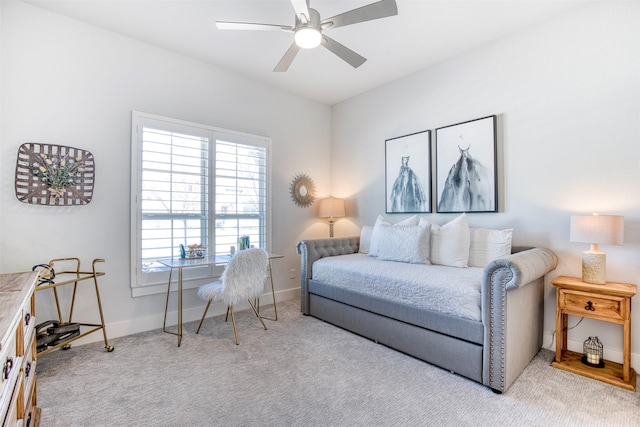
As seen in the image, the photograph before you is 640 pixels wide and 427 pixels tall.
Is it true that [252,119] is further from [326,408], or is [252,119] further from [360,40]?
[326,408]

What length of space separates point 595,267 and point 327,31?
297 centimetres

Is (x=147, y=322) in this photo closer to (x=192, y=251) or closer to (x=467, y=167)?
(x=192, y=251)

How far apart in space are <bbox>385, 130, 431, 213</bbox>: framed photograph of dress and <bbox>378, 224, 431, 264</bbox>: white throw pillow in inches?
22.9

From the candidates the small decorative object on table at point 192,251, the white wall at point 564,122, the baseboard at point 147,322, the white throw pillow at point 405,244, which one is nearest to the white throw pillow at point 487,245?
the white wall at point 564,122

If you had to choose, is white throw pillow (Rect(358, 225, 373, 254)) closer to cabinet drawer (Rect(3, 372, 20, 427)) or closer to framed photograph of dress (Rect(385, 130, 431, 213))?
framed photograph of dress (Rect(385, 130, 431, 213))

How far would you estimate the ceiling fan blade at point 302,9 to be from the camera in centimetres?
196

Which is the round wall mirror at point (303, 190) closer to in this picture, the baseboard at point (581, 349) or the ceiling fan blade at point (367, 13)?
the ceiling fan blade at point (367, 13)

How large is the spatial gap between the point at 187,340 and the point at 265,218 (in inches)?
66.8

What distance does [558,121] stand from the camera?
2.64 m

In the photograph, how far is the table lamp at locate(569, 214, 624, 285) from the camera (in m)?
2.10

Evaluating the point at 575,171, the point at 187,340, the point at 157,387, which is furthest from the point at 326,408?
the point at 575,171

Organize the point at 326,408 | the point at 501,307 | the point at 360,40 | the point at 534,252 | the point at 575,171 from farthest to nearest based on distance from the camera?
1. the point at 360,40
2. the point at 575,171
3. the point at 534,252
4. the point at 501,307
5. the point at 326,408

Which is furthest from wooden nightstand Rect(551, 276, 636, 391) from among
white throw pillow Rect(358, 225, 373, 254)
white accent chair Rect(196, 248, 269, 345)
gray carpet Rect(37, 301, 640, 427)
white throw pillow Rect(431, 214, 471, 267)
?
white accent chair Rect(196, 248, 269, 345)

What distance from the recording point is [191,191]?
11.0 ft
